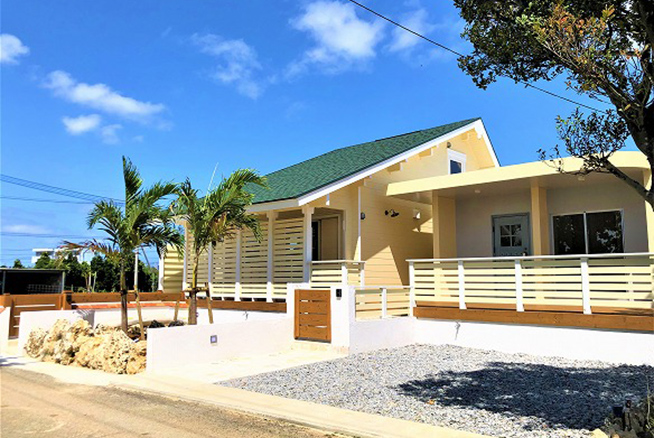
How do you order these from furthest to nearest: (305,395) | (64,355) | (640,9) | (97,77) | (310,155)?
(97,77) < (310,155) < (64,355) < (305,395) < (640,9)

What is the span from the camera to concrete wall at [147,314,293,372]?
9.58m

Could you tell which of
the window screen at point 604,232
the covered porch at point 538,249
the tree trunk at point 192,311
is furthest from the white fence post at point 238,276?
the window screen at point 604,232

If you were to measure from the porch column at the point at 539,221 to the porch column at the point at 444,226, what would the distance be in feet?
8.16

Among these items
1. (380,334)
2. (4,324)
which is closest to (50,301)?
(4,324)

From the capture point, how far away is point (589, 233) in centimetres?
1261

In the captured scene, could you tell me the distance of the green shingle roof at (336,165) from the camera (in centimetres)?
1365

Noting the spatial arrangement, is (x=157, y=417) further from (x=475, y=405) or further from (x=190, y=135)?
(x=190, y=135)

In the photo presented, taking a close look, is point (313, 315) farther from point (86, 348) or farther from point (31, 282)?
point (31, 282)

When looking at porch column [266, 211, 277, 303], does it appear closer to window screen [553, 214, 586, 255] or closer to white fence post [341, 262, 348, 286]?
white fence post [341, 262, 348, 286]

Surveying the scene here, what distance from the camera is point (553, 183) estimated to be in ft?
41.0

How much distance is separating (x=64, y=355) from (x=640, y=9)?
11.7m

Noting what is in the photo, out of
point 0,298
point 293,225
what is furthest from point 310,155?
point 0,298

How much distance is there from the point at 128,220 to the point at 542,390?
9.46 metres

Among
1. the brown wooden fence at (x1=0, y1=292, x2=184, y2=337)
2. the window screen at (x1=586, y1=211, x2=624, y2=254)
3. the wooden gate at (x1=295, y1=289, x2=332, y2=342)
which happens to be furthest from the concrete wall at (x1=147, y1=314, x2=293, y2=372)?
the window screen at (x1=586, y1=211, x2=624, y2=254)
